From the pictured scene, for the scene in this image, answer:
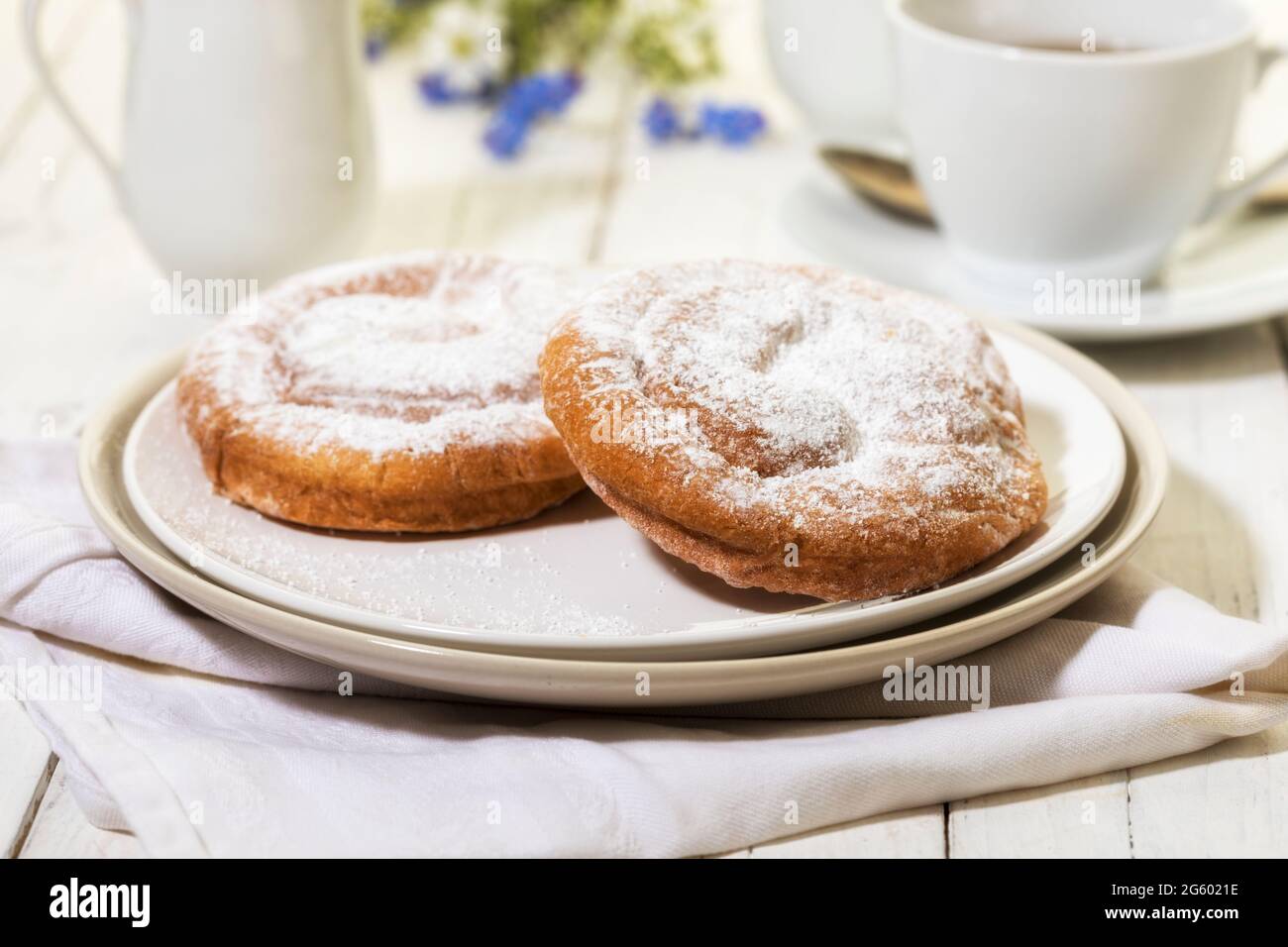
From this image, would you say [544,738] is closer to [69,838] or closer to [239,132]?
[69,838]

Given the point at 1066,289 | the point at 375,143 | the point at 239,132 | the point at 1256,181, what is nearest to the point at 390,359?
the point at 239,132

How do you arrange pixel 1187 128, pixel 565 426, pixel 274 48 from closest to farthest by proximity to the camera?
pixel 565 426 < pixel 1187 128 < pixel 274 48

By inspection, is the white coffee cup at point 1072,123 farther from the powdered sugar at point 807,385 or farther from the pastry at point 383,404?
the pastry at point 383,404

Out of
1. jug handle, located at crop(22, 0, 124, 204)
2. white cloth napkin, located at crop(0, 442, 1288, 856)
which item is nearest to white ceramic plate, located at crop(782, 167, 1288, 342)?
white cloth napkin, located at crop(0, 442, 1288, 856)

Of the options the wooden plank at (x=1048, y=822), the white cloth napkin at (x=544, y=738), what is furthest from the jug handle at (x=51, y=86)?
the wooden plank at (x=1048, y=822)

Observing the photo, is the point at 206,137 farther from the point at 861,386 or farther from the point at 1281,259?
the point at 1281,259

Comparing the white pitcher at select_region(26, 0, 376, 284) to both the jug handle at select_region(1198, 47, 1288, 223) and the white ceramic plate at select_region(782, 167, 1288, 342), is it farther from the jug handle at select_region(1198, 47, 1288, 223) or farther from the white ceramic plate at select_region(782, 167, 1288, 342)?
the jug handle at select_region(1198, 47, 1288, 223)

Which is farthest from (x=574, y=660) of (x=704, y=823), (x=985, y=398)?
(x=985, y=398)
